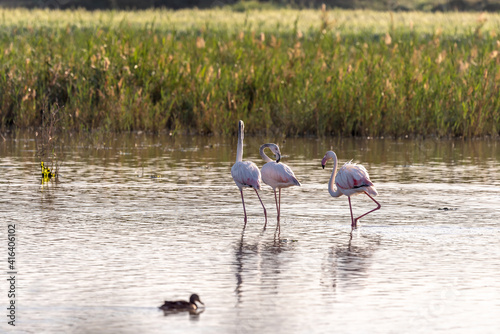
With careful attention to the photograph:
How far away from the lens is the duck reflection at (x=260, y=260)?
721 centimetres

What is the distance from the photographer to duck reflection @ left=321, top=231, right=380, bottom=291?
24.1ft

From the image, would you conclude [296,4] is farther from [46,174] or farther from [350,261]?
[350,261]

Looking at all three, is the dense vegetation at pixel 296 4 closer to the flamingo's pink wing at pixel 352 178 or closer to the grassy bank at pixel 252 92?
the grassy bank at pixel 252 92

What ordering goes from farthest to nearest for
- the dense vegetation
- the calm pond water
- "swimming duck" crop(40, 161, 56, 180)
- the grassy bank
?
the dense vegetation, the grassy bank, "swimming duck" crop(40, 161, 56, 180), the calm pond water

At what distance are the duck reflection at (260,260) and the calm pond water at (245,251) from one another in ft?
0.05

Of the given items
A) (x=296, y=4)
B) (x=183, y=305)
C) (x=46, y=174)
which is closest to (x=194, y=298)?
(x=183, y=305)

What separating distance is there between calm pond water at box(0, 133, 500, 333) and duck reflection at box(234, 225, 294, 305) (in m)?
0.02

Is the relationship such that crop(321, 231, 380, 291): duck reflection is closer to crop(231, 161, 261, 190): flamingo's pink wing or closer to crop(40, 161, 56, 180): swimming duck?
crop(231, 161, 261, 190): flamingo's pink wing

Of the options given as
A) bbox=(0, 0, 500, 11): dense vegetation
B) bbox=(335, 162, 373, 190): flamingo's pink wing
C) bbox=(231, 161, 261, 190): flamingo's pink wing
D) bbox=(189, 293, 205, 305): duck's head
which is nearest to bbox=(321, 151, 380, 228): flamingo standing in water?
bbox=(335, 162, 373, 190): flamingo's pink wing

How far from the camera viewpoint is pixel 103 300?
21.8ft

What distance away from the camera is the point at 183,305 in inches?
249

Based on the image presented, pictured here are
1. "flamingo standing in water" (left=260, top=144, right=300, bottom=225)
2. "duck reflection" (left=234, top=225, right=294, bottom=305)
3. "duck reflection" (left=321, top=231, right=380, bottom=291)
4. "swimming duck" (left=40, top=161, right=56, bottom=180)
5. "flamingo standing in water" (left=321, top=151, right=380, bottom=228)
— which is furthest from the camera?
"swimming duck" (left=40, top=161, right=56, bottom=180)

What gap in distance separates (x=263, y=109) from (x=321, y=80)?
4.72ft

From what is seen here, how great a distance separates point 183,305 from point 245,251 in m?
2.16
